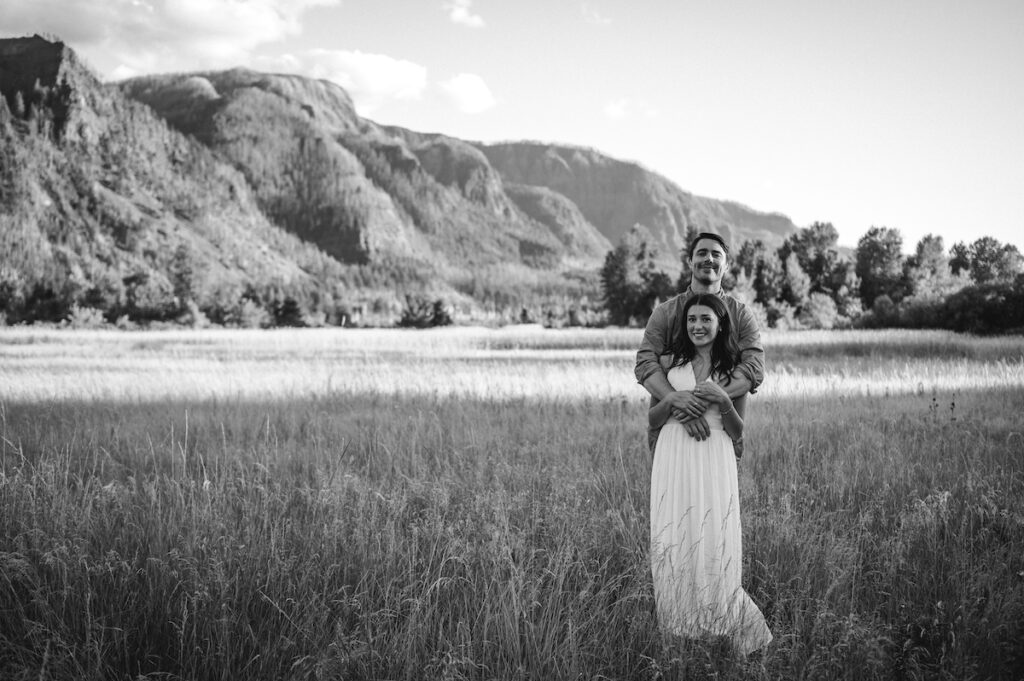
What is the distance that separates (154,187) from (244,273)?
4446 cm

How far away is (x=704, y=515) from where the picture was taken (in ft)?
9.23

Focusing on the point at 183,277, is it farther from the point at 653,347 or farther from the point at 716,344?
the point at 716,344

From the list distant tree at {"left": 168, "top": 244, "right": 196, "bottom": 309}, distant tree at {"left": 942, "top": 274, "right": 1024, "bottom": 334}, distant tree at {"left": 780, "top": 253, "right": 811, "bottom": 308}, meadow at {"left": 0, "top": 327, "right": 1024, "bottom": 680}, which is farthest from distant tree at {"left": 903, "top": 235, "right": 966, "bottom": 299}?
distant tree at {"left": 168, "top": 244, "right": 196, "bottom": 309}

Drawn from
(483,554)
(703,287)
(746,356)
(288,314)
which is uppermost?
(703,287)

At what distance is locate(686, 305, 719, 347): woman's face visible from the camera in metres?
2.81

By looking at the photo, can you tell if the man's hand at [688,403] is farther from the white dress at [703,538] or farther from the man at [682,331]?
the white dress at [703,538]

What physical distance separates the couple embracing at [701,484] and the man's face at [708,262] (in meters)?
0.26

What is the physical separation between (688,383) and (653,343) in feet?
1.21

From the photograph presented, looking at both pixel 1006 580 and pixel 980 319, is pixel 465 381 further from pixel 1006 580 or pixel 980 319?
pixel 980 319

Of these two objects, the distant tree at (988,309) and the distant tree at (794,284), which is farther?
the distant tree at (794,284)

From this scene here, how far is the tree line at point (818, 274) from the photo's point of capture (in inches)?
2108

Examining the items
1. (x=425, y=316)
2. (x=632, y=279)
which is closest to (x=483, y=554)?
(x=632, y=279)

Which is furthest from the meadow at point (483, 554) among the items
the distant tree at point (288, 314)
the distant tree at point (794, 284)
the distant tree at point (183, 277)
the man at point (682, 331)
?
the distant tree at point (288, 314)

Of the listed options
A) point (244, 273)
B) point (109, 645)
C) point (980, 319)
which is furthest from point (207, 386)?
point (244, 273)
